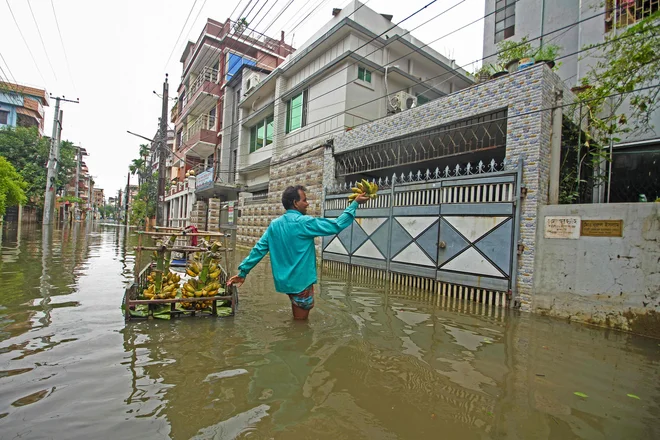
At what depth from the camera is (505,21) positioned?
13.6 meters

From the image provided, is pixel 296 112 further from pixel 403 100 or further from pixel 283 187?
pixel 403 100

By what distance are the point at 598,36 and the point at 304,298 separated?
39.9 feet

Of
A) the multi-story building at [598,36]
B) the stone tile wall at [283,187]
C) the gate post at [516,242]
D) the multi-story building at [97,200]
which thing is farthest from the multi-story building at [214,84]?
the multi-story building at [97,200]

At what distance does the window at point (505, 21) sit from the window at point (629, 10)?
4.18 m

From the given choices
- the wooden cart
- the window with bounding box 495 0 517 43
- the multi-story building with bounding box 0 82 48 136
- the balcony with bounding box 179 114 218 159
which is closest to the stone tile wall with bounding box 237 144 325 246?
the wooden cart

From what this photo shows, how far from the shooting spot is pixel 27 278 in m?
6.98

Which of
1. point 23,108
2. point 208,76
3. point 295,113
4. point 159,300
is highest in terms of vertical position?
point 208,76

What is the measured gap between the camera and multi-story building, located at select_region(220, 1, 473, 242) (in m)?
13.2

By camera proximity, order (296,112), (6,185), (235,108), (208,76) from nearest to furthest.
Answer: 1. (296,112)
2. (6,185)
3. (235,108)
4. (208,76)

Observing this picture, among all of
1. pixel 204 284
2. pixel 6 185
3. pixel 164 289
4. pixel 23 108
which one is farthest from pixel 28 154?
pixel 204 284

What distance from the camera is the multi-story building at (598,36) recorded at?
8977mm

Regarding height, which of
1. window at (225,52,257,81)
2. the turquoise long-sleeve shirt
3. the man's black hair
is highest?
window at (225,52,257,81)

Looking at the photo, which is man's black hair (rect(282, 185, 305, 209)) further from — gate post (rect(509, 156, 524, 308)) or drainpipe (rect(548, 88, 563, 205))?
drainpipe (rect(548, 88, 563, 205))

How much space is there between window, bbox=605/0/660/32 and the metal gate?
262 inches
